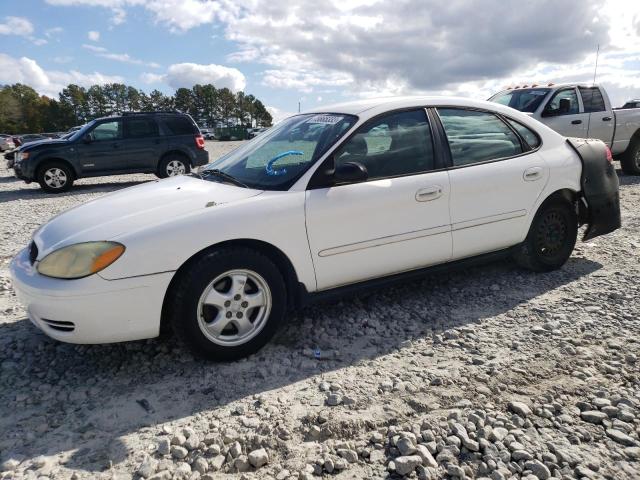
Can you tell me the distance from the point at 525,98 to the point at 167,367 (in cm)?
878

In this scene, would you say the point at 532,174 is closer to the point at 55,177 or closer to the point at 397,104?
the point at 397,104

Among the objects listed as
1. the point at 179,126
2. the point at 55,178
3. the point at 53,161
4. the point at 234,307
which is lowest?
the point at 234,307

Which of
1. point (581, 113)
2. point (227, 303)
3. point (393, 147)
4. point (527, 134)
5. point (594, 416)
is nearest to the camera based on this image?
point (594, 416)

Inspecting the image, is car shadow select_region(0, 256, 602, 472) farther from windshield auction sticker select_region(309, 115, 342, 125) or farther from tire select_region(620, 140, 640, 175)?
tire select_region(620, 140, 640, 175)

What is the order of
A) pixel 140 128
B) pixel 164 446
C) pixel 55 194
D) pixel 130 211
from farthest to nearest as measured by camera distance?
pixel 140 128, pixel 55 194, pixel 130 211, pixel 164 446

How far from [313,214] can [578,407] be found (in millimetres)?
1807

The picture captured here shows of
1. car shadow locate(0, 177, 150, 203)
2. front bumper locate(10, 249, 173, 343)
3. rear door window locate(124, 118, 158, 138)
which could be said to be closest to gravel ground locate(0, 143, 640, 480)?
front bumper locate(10, 249, 173, 343)

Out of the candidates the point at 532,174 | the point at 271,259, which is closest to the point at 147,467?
the point at 271,259

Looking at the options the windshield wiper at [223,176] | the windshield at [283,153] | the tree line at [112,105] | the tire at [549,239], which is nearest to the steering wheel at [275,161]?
the windshield at [283,153]

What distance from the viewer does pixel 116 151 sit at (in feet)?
37.6

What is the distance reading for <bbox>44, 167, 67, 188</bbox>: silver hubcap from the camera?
11023 millimetres

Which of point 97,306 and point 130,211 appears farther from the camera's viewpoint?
point 130,211

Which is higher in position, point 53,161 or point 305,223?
point 53,161

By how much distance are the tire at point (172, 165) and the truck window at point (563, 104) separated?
8.20 m
